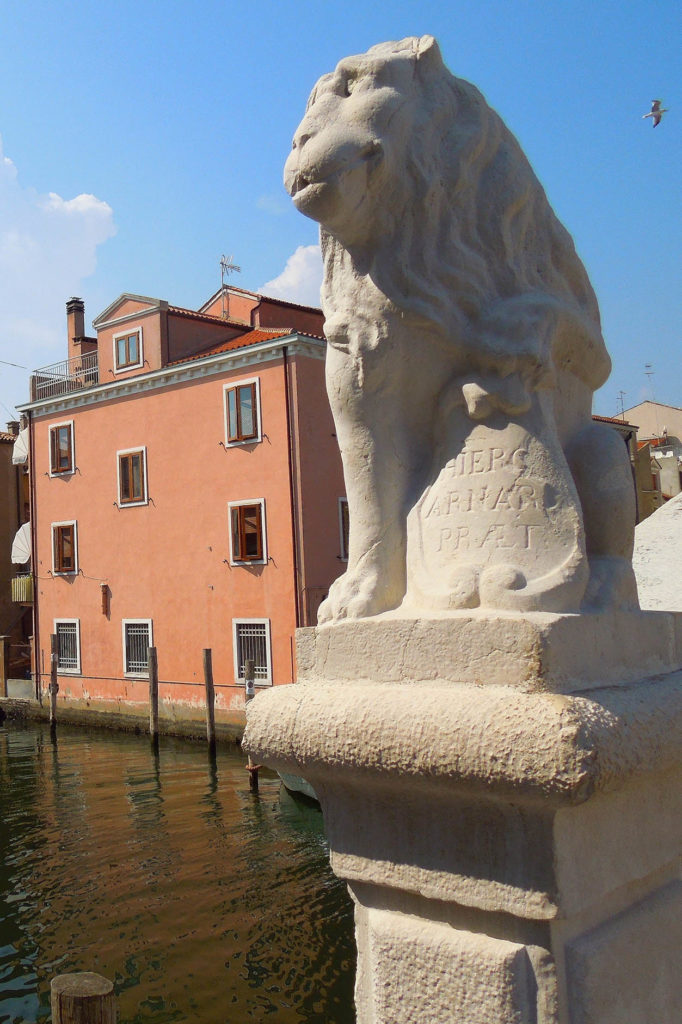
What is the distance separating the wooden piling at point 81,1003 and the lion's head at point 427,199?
8.62ft

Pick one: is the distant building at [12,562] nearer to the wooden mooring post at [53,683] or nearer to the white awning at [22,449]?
the white awning at [22,449]

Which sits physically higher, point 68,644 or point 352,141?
point 352,141

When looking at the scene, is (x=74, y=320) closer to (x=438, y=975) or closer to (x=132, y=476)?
(x=132, y=476)

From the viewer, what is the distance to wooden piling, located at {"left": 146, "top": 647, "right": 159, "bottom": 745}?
1995 cm

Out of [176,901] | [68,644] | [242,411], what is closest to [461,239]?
[176,901]

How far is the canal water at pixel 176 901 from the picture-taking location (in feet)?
25.2

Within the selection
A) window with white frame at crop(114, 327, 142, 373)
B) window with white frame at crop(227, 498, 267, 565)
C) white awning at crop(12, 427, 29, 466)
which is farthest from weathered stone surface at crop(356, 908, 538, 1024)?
white awning at crop(12, 427, 29, 466)

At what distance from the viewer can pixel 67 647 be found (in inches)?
974

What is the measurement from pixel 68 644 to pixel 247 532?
297 inches

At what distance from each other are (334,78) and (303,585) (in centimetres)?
1701

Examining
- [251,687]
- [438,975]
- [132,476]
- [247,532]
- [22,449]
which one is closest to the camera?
[438,975]

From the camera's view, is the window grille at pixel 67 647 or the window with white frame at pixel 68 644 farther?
the window grille at pixel 67 647

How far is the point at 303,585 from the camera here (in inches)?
749

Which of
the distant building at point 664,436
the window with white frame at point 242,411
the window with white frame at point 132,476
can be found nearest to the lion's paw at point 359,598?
the window with white frame at point 242,411
